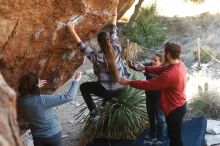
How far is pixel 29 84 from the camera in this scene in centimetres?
533

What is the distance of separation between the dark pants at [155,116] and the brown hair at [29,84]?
248 centimetres

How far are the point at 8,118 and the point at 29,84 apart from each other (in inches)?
107

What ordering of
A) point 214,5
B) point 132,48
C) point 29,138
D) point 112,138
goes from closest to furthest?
point 112,138 < point 29,138 < point 132,48 < point 214,5

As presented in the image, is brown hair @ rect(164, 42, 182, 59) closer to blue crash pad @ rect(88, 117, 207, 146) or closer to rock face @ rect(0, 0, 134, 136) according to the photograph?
rock face @ rect(0, 0, 134, 136)

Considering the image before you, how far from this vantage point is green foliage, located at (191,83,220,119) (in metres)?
10.6

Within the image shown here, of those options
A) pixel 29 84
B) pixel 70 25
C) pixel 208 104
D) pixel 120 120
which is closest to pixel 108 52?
pixel 70 25

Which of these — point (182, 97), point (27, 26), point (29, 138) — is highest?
point (27, 26)

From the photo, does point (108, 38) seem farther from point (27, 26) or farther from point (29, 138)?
point (29, 138)

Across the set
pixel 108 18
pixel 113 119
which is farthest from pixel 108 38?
pixel 113 119

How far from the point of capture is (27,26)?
6.41 metres

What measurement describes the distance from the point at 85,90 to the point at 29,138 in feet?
10.3

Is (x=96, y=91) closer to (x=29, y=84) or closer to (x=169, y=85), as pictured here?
(x=169, y=85)

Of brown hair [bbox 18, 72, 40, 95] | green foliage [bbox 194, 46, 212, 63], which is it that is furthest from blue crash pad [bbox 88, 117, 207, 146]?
green foliage [bbox 194, 46, 212, 63]

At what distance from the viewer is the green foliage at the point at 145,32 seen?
1802 centimetres
